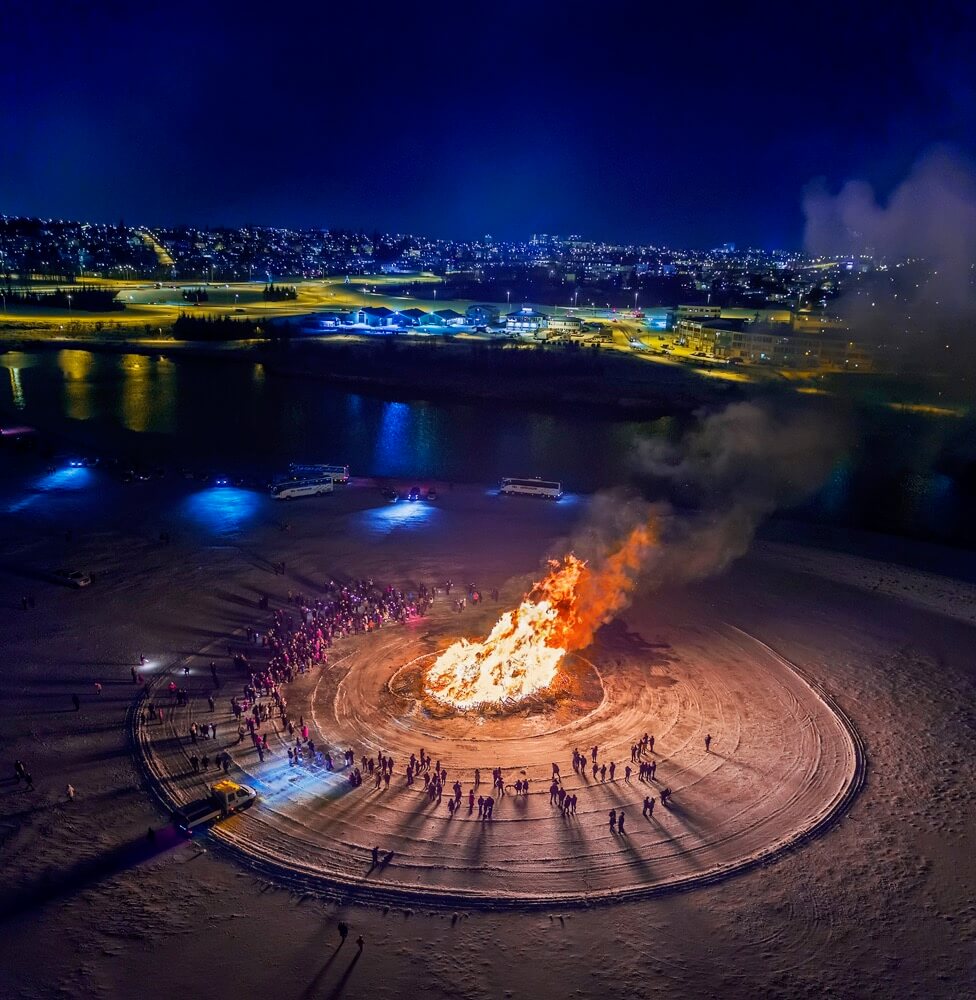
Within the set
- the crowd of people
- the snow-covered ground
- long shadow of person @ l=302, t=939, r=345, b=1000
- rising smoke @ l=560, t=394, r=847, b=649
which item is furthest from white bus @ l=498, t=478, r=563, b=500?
long shadow of person @ l=302, t=939, r=345, b=1000

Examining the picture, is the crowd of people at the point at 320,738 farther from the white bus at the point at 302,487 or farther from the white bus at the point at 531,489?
the white bus at the point at 531,489

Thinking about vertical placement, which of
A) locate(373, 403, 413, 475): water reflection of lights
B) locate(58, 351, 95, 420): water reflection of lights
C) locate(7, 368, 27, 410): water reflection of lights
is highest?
locate(373, 403, 413, 475): water reflection of lights

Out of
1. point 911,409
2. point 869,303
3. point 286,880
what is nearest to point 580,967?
point 286,880

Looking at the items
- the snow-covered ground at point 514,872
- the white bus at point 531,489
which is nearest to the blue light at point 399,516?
the white bus at point 531,489

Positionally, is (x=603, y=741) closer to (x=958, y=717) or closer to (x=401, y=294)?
(x=958, y=717)

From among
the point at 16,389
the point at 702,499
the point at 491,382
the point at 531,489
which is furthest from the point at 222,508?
the point at 16,389

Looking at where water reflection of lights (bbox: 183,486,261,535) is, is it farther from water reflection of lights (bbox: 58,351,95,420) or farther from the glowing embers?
water reflection of lights (bbox: 58,351,95,420)

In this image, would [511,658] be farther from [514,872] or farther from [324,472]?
[324,472]
